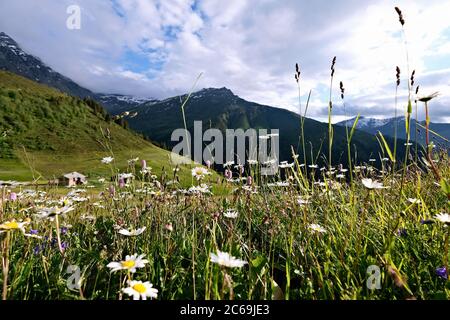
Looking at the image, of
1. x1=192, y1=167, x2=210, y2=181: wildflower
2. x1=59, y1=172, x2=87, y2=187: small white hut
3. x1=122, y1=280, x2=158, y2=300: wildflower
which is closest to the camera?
x1=122, y1=280, x2=158, y2=300: wildflower

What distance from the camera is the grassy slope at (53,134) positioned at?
243 feet

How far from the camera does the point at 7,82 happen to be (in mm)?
112562

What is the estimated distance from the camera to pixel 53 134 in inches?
3578

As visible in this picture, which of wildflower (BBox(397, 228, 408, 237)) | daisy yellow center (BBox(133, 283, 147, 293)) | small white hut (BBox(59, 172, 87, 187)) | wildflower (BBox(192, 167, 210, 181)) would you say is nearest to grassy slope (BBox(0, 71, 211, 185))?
small white hut (BBox(59, 172, 87, 187))

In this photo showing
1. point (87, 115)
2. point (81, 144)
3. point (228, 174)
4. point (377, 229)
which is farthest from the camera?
point (87, 115)

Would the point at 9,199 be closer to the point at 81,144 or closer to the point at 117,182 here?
the point at 117,182

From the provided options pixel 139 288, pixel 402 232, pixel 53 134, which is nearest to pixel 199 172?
pixel 139 288

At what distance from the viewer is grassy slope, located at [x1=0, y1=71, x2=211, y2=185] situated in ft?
243

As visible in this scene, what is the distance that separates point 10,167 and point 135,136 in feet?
169

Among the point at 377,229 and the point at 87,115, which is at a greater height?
the point at 87,115

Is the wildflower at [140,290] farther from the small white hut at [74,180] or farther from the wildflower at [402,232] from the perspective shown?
the small white hut at [74,180]

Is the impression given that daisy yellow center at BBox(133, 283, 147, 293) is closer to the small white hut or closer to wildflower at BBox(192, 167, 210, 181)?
wildflower at BBox(192, 167, 210, 181)

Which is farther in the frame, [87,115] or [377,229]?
[87,115]
